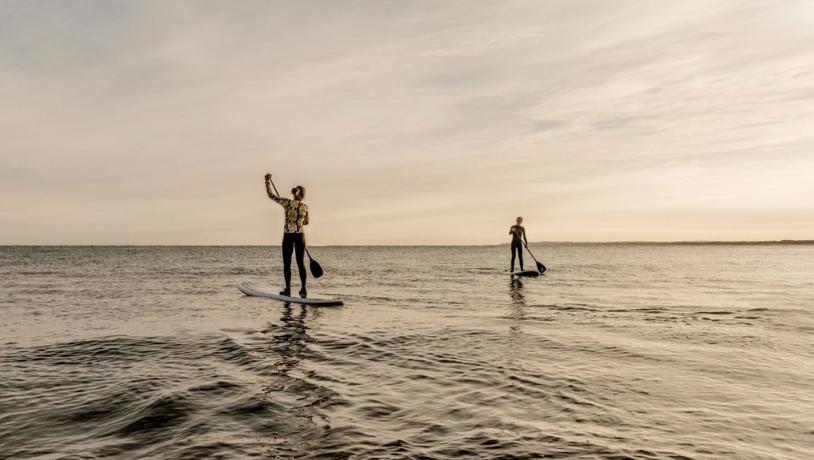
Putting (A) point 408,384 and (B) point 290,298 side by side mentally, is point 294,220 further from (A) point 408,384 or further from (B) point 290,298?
(A) point 408,384

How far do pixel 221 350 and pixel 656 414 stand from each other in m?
7.28

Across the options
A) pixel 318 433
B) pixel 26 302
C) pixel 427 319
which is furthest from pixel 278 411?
pixel 26 302

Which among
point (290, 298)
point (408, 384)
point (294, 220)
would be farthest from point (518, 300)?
point (408, 384)

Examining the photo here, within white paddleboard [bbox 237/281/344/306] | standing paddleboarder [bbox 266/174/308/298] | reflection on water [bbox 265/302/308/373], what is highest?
standing paddleboarder [bbox 266/174/308/298]

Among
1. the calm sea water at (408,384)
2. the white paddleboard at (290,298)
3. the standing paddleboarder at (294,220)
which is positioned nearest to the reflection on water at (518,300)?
the calm sea water at (408,384)

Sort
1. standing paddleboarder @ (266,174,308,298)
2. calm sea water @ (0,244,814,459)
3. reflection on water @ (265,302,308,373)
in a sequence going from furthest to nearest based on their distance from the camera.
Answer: standing paddleboarder @ (266,174,308,298)
reflection on water @ (265,302,308,373)
calm sea water @ (0,244,814,459)

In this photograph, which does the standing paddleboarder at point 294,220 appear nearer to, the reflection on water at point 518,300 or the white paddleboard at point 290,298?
the white paddleboard at point 290,298

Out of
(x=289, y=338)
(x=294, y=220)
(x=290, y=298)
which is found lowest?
(x=289, y=338)

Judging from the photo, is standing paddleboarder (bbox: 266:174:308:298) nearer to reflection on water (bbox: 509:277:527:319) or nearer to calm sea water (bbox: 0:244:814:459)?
calm sea water (bbox: 0:244:814:459)

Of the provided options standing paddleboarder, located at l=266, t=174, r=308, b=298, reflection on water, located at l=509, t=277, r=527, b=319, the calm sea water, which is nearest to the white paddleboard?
standing paddleboarder, located at l=266, t=174, r=308, b=298

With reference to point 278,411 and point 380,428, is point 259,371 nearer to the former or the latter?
point 278,411

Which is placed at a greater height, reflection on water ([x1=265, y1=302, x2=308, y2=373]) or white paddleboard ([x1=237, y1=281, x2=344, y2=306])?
white paddleboard ([x1=237, y1=281, x2=344, y2=306])

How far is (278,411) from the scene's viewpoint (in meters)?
5.99

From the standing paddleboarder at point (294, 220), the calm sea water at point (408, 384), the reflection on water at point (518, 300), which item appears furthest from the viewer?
the standing paddleboarder at point (294, 220)
